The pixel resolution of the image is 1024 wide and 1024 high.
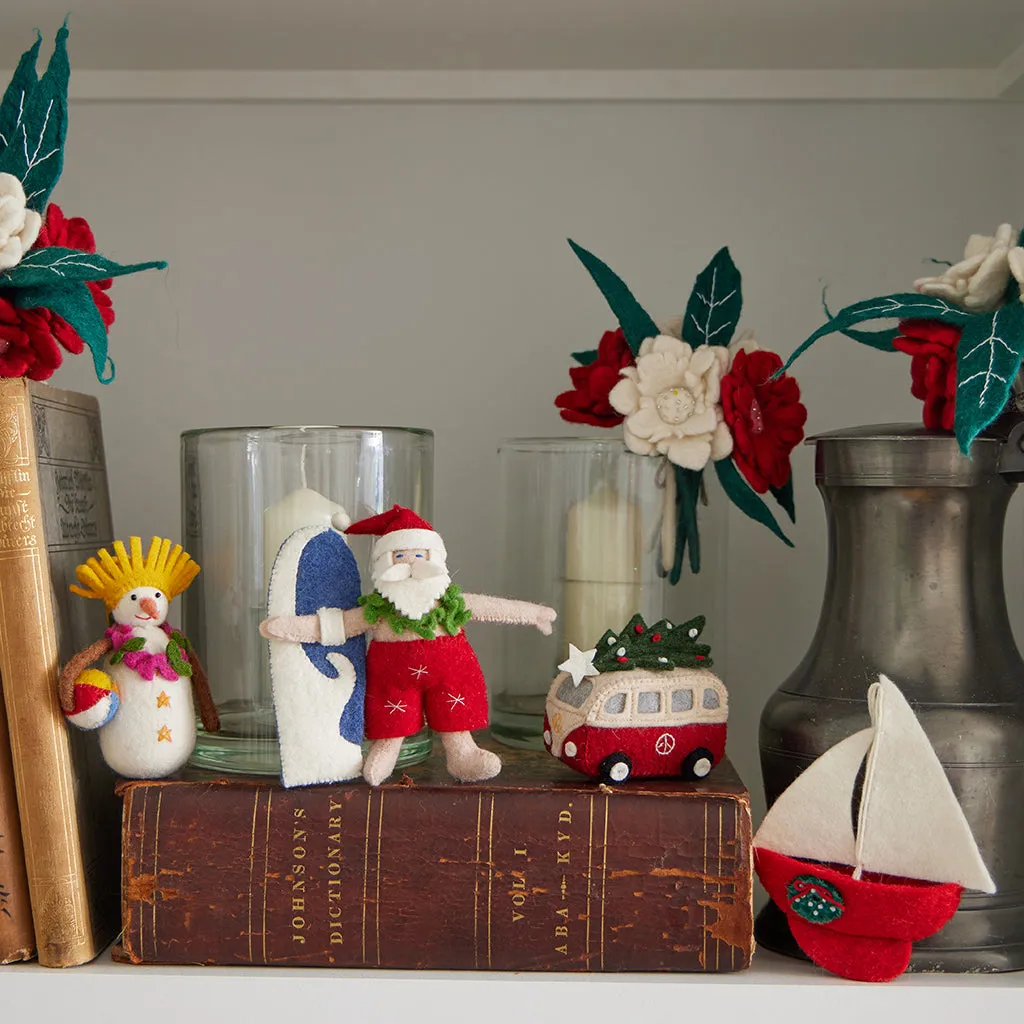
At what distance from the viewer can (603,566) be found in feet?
2.21

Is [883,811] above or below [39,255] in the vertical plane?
below

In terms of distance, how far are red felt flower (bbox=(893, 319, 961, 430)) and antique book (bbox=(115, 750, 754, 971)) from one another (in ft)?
0.71

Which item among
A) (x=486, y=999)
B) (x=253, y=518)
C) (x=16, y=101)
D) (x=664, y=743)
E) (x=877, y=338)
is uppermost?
(x=16, y=101)

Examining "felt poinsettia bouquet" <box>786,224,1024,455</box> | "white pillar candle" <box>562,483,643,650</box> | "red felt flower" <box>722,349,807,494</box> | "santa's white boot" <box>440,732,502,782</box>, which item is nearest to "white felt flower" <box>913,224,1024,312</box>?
"felt poinsettia bouquet" <box>786,224,1024,455</box>

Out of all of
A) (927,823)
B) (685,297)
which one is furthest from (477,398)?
(927,823)

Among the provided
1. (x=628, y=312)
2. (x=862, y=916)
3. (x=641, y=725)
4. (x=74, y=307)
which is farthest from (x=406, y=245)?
(x=862, y=916)

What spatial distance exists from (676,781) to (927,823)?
0.12 m

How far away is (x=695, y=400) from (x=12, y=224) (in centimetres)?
37

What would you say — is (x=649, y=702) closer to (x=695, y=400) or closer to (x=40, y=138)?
(x=695, y=400)

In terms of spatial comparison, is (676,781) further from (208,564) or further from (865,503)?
(208,564)

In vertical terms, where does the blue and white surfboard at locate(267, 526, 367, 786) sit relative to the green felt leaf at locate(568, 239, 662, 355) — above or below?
below

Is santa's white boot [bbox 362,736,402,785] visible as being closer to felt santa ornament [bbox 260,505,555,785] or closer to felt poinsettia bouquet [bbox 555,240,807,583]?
felt santa ornament [bbox 260,505,555,785]

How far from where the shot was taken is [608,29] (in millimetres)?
746

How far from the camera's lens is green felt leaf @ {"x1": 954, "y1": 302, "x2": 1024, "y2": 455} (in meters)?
0.54
